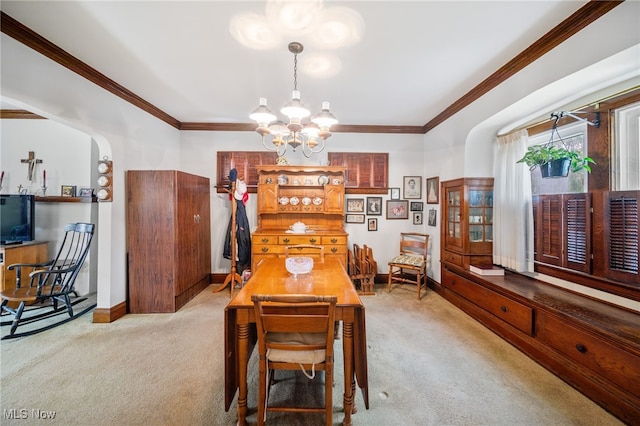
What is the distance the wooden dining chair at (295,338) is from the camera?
1.37 meters

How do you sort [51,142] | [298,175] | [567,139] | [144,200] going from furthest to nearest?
[298,175]
[51,142]
[144,200]
[567,139]

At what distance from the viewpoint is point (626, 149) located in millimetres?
2143

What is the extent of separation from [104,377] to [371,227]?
3.73m

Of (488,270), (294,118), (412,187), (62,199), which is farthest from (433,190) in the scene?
(62,199)

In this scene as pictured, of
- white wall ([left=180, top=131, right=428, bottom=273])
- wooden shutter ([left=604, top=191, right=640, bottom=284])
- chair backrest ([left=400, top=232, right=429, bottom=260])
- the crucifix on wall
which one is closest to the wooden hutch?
white wall ([left=180, top=131, right=428, bottom=273])

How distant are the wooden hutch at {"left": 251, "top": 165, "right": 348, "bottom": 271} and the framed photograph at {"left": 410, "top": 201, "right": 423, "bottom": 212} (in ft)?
4.16

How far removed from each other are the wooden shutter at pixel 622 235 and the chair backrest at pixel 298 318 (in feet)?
8.22

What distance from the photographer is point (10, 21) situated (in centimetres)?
192

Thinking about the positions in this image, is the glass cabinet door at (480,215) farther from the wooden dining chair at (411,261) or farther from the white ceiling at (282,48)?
the white ceiling at (282,48)

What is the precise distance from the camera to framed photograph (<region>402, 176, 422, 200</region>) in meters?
4.45

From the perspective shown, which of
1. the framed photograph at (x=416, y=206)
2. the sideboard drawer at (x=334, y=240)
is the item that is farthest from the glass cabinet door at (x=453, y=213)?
the sideboard drawer at (x=334, y=240)

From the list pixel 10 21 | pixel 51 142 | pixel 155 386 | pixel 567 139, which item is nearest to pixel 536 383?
pixel 567 139

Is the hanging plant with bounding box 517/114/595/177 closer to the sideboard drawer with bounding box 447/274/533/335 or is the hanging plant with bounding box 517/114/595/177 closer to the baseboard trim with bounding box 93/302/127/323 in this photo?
the sideboard drawer with bounding box 447/274/533/335

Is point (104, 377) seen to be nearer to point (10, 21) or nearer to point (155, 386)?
point (155, 386)
